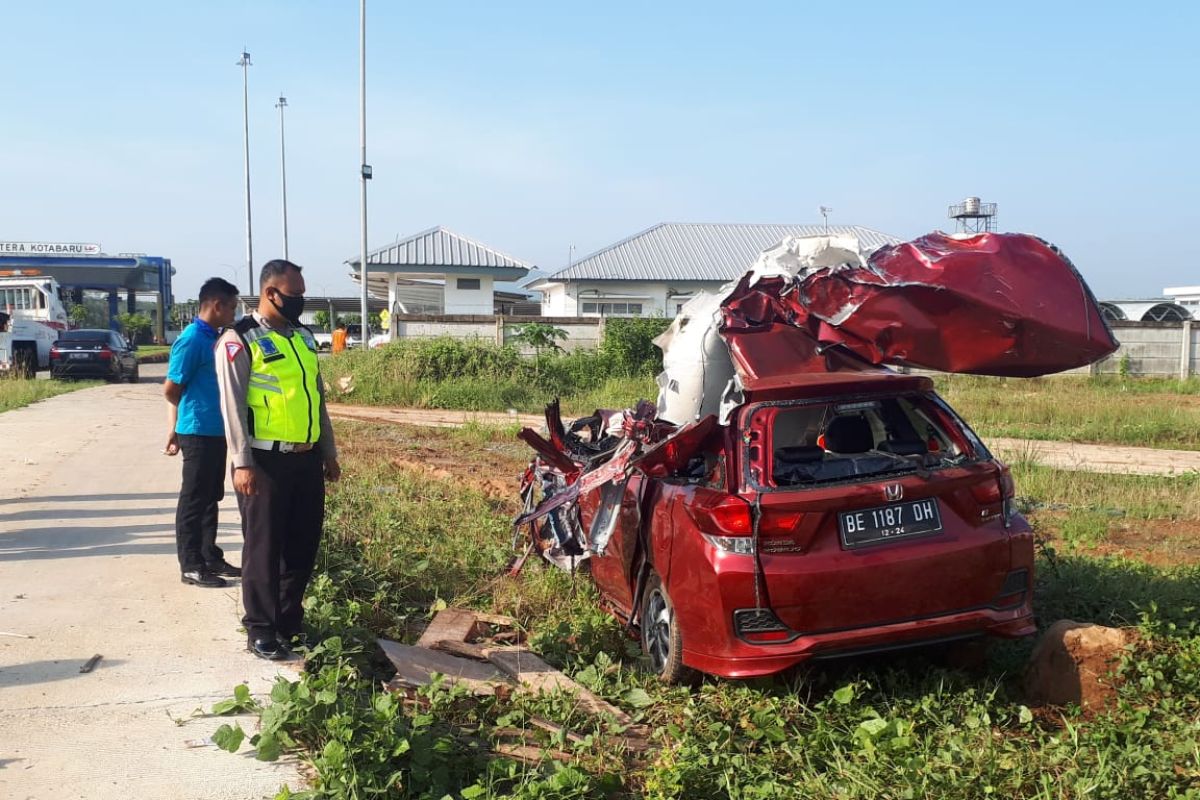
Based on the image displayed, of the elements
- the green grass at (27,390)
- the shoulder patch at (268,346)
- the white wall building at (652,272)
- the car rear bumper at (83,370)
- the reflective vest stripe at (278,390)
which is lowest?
the green grass at (27,390)

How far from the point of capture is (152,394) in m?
22.3

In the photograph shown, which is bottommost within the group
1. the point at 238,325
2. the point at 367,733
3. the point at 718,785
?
the point at 718,785

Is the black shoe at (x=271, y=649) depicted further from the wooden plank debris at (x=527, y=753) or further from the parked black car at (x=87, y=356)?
the parked black car at (x=87, y=356)

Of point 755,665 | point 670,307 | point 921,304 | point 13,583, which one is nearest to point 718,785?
point 755,665

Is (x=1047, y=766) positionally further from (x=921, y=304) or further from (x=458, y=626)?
(x=458, y=626)

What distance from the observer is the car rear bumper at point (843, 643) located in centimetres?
428

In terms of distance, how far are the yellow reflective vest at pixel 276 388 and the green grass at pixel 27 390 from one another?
14528 millimetres

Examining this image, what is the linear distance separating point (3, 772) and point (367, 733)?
1.31 m

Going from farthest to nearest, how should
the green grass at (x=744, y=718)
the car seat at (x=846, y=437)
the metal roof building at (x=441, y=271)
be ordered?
1. the metal roof building at (x=441, y=271)
2. the car seat at (x=846, y=437)
3. the green grass at (x=744, y=718)

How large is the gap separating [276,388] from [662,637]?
219cm

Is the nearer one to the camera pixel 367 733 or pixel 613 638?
pixel 367 733

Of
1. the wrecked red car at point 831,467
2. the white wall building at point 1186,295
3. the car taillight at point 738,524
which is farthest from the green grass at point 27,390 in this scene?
the white wall building at point 1186,295

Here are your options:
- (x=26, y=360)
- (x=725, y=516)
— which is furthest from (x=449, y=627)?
(x=26, y=360)

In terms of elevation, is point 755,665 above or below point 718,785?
above
